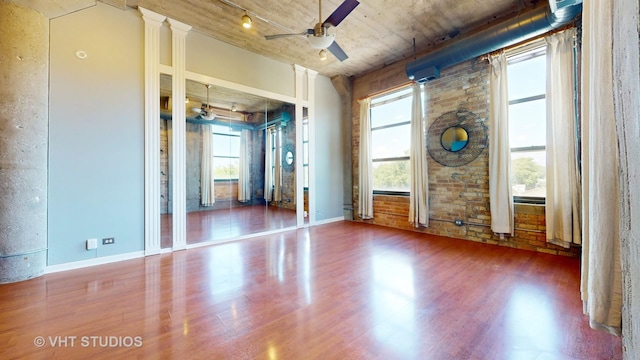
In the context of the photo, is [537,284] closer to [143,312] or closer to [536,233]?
[536,233]

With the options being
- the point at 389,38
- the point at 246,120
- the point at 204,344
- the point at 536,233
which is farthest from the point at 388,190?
the point at 204,344

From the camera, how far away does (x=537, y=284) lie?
8.25ft

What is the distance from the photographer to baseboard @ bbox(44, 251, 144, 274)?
9.61 feet

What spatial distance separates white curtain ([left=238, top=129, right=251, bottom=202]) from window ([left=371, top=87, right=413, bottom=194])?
2.82m

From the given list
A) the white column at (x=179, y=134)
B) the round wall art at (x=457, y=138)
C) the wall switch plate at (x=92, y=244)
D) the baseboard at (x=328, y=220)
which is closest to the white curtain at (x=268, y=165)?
the baseboard at (x=328, y=220)

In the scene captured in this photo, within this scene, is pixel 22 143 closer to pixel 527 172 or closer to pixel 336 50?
pixel 336 50

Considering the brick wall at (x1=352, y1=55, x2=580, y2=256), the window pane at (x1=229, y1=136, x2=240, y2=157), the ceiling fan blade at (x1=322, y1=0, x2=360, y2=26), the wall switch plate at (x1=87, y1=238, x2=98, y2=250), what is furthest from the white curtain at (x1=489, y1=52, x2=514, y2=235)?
the wall switch plate at (x1=87, y1=238, x2=98, y2=250)

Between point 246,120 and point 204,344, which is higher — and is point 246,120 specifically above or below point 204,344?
above

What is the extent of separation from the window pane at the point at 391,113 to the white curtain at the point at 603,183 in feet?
13.4

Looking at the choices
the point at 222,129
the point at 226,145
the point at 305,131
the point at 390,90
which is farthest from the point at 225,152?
the point at 390,90

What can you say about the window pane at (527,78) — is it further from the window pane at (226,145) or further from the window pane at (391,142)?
the window pane at (226,145)

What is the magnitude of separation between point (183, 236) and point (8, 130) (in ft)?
7.29

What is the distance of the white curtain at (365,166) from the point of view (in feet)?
18.6

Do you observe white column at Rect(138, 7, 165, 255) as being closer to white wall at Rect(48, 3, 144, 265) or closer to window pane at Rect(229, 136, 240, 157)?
white wall at Rect(48, 3, 144, 265)
